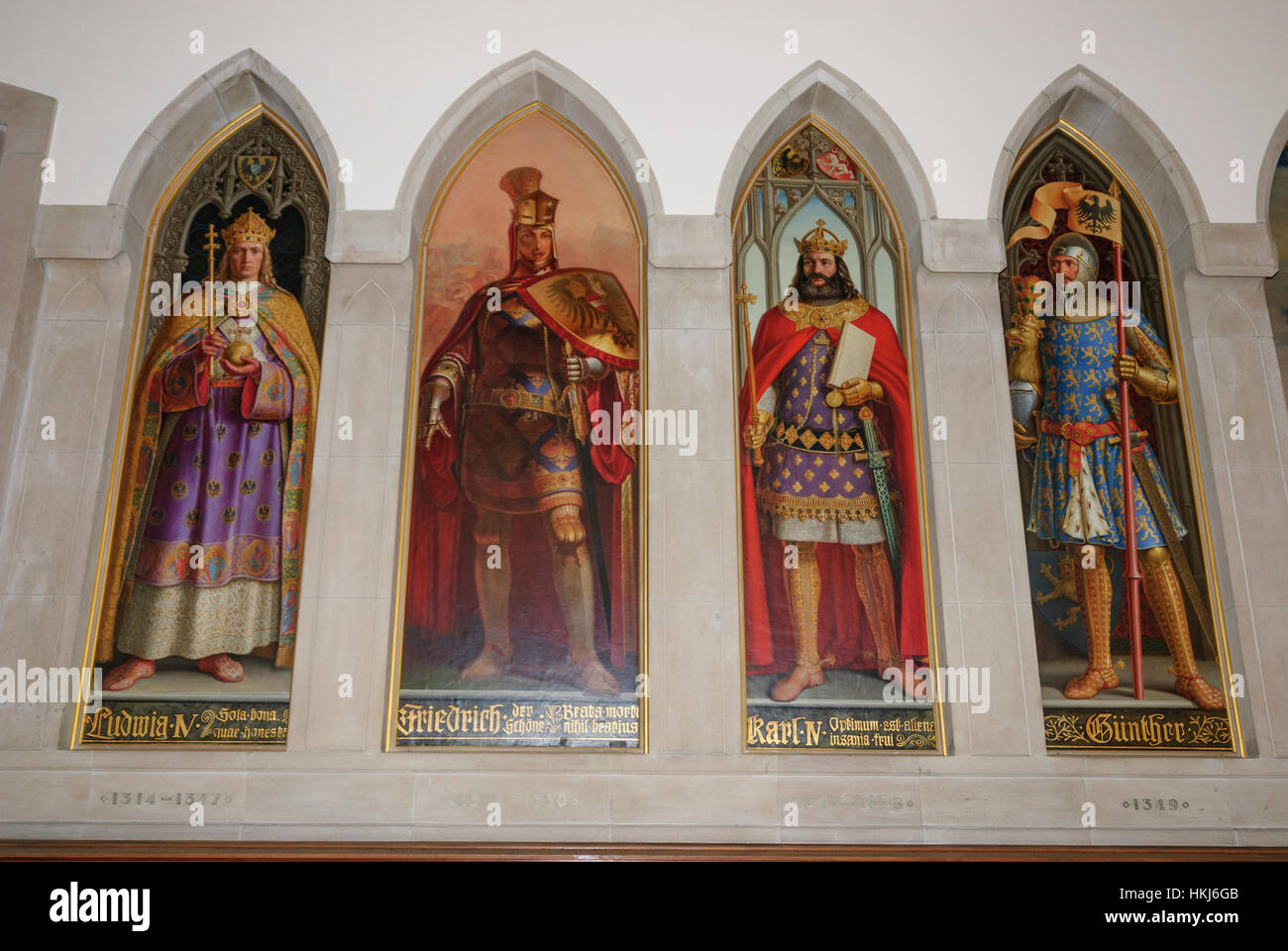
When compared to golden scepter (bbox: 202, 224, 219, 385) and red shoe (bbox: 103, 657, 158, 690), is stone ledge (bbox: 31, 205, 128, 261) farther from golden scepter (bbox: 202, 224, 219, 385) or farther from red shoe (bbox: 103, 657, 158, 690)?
red shoe (bbox: 103, 657, 158, 690)

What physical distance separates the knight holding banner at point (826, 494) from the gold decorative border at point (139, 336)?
8.91 ft

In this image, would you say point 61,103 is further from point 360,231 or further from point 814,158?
point 814,158

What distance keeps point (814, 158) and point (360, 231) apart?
9.75 ft

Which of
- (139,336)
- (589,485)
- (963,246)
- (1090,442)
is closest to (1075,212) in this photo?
(963,246)

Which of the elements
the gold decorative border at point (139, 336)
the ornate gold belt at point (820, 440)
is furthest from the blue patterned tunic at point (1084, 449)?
the gold decorative border at point (139, 336)

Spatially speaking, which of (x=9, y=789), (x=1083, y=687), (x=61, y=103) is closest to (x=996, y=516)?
(x=1083, y=687)

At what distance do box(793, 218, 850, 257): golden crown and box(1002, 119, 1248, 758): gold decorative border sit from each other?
3.67 ft

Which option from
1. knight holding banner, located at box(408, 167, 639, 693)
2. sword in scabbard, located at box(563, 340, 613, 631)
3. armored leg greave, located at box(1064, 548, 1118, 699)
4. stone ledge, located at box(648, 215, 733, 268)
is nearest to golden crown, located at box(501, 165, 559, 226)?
knight holding banner, located at box(408, 167, 639, 693)

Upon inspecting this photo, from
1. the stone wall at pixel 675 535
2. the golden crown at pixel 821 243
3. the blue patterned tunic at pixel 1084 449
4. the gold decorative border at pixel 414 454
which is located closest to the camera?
the stone wall at pixel 675 535

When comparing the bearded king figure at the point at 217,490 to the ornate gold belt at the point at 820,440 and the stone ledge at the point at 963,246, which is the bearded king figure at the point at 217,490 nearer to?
the ornate gold belt at the point at 820,440

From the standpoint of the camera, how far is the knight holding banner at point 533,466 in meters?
6.51

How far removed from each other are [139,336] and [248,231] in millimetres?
940

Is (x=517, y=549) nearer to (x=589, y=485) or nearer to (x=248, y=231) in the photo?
(x=589, y=485)

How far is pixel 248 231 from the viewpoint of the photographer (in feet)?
23.8
